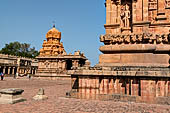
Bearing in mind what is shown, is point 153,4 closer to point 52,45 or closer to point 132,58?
point 132,58

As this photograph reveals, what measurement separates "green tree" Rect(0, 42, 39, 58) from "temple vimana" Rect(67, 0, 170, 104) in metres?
102

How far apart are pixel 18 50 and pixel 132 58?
106766 millimetres

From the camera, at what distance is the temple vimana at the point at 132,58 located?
817cm

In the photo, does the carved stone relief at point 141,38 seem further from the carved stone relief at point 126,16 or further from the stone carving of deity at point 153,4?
the stone carving of deity at point 153,4

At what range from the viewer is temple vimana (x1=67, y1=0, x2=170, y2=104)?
817 cm

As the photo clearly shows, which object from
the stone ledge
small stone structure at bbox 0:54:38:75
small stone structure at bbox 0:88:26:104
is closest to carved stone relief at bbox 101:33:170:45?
the stone ledge

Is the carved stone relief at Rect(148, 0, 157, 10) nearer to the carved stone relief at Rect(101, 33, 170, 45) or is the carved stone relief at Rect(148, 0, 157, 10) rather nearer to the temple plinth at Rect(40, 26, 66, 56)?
the carved stone relief at Rect(101, 33, 170, 45)

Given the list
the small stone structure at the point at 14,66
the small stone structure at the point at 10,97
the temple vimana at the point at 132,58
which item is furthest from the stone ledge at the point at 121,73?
the small stone structure at the point at 14,66

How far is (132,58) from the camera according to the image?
10.4m

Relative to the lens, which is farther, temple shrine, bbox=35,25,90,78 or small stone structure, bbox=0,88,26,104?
temple shrine, bbox=35,25,90,78

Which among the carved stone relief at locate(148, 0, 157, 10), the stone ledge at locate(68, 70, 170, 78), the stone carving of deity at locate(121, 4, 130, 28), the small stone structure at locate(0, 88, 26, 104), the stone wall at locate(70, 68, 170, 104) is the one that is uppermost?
the carved stone relief at locate(148, 0, 157, 10)

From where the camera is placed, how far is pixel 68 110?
6746 mm

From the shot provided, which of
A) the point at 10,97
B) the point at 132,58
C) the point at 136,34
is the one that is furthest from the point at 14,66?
the point at 136,34

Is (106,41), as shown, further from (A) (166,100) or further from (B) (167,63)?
(A) (166,100)
